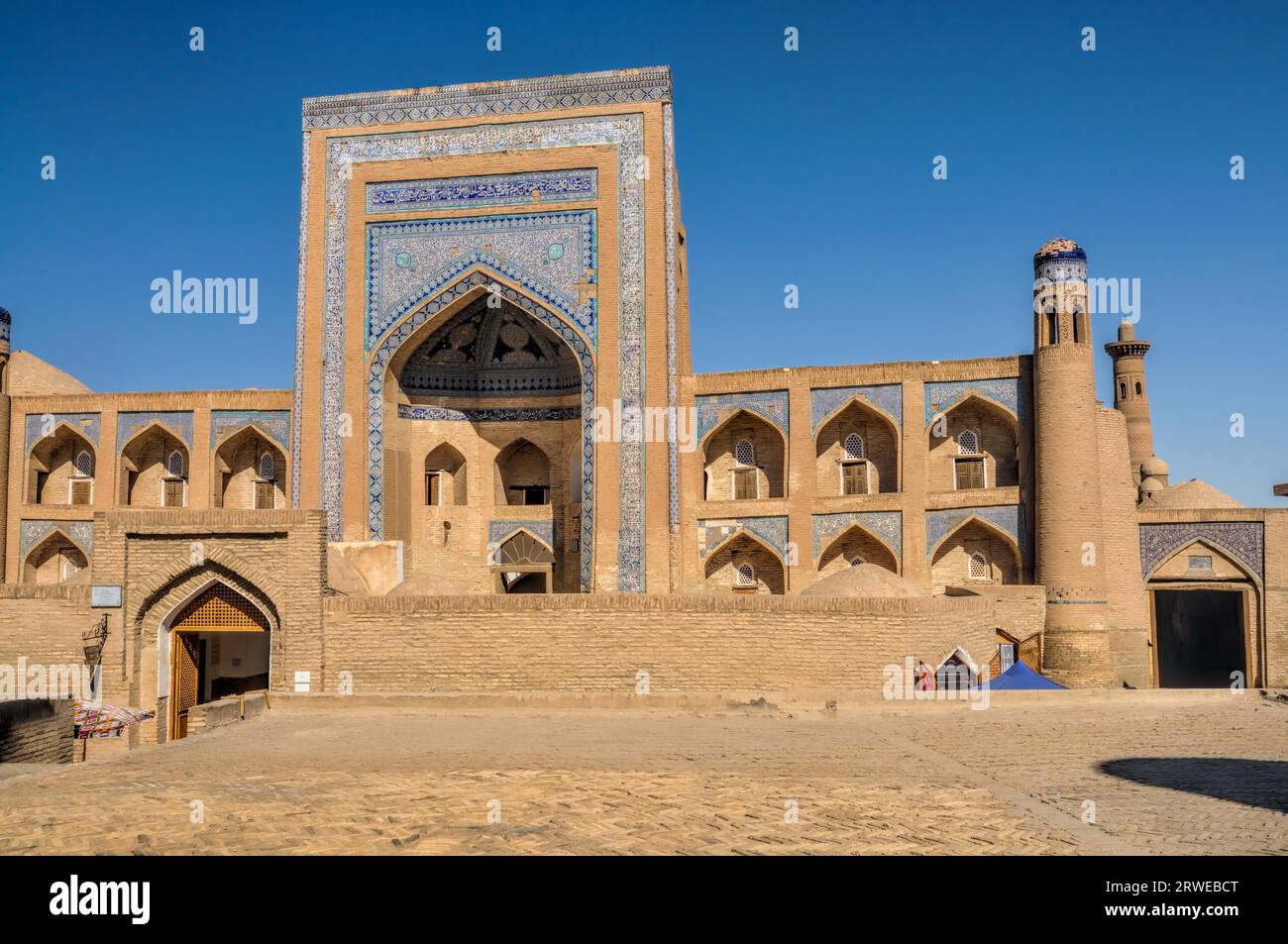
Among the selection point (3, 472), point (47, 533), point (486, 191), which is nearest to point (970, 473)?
point (486, 191)

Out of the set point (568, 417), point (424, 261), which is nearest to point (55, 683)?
point (424, 261)

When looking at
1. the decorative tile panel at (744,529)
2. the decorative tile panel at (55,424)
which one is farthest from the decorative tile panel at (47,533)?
the decorative tile panel at (744,529)

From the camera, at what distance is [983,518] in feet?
56.6

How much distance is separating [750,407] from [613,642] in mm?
8041

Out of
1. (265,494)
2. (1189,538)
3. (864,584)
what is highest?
(265,494)

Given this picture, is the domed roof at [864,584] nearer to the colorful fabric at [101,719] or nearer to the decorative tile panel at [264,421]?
the colorful fabric at [101,719]

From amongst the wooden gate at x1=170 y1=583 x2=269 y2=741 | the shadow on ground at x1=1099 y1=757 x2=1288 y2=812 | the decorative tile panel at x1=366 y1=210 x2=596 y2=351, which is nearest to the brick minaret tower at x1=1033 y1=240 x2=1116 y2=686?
the decorative tile panel at x1=366 y1=210 x2=596 y2=351

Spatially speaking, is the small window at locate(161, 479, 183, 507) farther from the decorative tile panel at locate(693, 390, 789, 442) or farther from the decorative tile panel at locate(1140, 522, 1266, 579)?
the decorative tile panel at locate(1140, 522, 1266, 579)

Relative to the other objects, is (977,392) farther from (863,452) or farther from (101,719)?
(101,719)

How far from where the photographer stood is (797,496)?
18.2 m

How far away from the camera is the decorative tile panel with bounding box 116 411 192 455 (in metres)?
19.9

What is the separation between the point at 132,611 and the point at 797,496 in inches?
411

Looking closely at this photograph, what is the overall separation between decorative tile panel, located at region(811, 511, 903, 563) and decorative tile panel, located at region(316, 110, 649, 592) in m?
3.22
